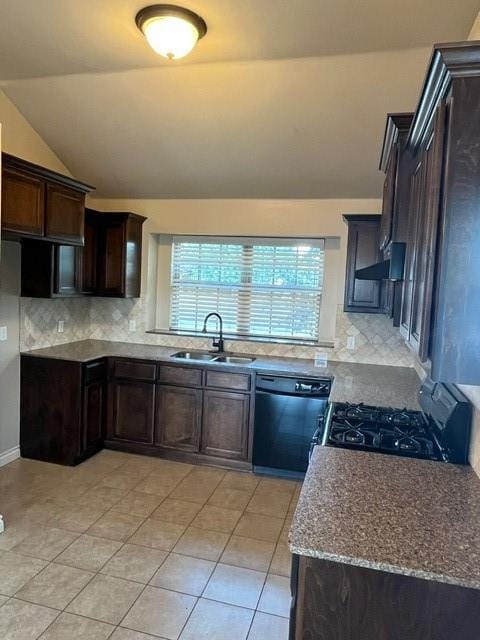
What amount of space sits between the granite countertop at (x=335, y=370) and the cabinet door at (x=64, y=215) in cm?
102

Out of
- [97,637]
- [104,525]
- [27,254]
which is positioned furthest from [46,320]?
[97,637]

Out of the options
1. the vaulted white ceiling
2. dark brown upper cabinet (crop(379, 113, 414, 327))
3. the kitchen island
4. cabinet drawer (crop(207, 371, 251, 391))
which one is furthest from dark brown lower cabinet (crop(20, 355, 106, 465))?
the kitchen island

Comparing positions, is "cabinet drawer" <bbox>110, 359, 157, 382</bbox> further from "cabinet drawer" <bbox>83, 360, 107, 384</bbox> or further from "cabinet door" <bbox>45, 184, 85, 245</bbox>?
"cabinet door" <bbox>45, 184, 85, 245</bbox>

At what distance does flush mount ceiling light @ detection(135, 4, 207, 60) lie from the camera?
7.57 ft

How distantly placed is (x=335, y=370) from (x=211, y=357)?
3.95 feet

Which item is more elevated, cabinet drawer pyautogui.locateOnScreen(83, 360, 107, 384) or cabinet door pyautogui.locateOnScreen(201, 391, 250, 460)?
cabinet drawer pyautogui.locateOnScreen(83, 360, 107, 384)

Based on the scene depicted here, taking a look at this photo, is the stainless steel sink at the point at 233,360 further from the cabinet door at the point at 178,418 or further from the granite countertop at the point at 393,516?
the granite countertop at the point at 393,516

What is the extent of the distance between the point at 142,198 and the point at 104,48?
1.84 metres

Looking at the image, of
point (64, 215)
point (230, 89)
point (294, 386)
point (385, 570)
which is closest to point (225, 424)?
point (294, 386)

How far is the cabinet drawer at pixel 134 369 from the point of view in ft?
13.1

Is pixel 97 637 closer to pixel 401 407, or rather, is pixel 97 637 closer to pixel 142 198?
pixel 401 407

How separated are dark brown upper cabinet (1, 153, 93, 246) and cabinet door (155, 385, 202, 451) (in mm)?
1506

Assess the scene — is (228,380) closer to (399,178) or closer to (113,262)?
(113,262)

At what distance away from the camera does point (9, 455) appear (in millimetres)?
3799
